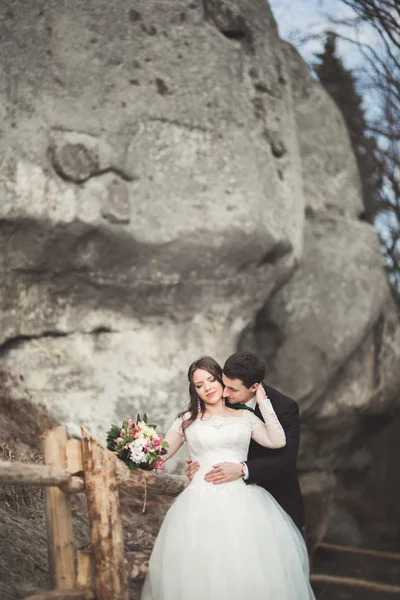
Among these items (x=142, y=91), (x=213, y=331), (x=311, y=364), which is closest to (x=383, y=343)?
(x=311, y=364)

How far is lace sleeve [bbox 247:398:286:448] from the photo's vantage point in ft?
11.7

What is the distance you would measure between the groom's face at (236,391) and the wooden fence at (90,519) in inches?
26.6

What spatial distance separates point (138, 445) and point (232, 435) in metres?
0.50

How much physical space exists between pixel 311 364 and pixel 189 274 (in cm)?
239

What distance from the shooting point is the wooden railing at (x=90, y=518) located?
→ 3.67 m

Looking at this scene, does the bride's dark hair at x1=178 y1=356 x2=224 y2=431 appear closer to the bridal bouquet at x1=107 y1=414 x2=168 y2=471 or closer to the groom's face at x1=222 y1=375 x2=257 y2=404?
the groom's face at x1=222 y1=375 x2=257 y2=404

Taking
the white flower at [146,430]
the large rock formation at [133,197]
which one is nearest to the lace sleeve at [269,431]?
the white flower at [146,430]

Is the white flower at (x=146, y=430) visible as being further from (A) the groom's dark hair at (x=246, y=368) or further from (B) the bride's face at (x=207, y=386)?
(A) the groom's dark hair at (x=246, y=368)

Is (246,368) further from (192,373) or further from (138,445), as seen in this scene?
(138,445)

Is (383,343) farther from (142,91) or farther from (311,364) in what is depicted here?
(142,91)

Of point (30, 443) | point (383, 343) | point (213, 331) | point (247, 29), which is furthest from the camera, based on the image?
point (383, 343)

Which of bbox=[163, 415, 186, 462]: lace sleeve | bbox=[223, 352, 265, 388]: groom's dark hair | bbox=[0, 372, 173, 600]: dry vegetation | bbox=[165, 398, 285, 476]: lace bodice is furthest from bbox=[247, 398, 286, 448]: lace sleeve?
bbox=[0, 372, 173, 600]: dry vegetation

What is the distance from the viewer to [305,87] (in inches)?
390

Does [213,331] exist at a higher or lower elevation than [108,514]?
lower
